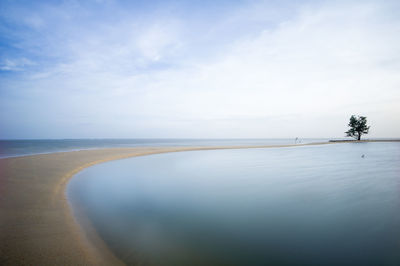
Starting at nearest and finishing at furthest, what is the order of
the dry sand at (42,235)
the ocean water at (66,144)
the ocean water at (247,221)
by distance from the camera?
the dry sand at (42,235) → the ocean water at (247,221) → the ocean water at (66,144)

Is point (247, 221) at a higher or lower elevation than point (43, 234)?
lower

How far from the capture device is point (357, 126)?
64562 millimetres

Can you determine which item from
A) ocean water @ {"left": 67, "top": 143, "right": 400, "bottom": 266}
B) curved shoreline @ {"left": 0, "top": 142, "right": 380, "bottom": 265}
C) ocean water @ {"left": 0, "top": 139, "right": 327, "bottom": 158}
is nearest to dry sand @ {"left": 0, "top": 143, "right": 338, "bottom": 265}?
curved shoreline @ {"left": 0, "top": 142, "right": 380, "bottom": 265}

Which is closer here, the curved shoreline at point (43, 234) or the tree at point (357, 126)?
the curved shoreline at point (43, 234)

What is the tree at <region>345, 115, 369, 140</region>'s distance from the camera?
63344 mm

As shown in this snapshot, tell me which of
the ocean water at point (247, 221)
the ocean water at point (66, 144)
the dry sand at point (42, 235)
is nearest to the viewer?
the dry sand at point (42, 235)

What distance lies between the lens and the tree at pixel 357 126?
63344mm

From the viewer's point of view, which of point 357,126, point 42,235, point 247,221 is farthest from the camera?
point 357,126

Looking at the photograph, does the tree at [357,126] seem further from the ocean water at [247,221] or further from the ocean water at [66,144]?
the ocean water at [247,221]

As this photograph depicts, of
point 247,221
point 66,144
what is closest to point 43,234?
point 247,221

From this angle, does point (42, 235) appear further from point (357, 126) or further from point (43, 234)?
point (357, 126)

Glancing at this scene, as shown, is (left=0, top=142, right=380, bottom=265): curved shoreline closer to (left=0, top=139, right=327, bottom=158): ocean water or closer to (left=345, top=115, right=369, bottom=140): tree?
(left=0, top=139, right=327, bottom=158): ocean water

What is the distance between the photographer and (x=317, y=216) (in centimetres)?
566

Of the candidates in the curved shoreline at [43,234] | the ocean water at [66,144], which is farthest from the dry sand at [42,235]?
the ocean water at [66,144]
